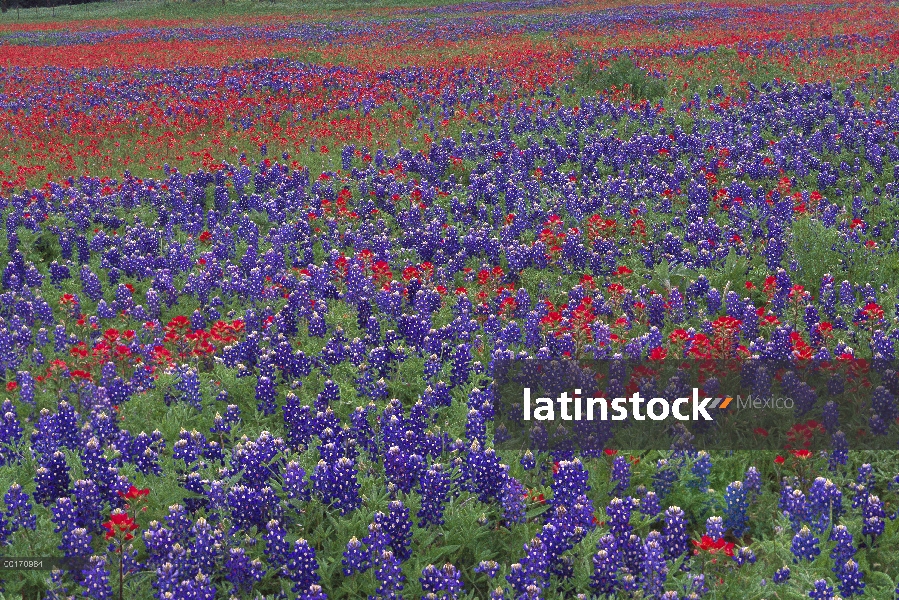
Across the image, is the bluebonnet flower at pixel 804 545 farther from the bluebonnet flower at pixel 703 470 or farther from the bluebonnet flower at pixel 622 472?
the bluebonnet flower at pixel 622 472

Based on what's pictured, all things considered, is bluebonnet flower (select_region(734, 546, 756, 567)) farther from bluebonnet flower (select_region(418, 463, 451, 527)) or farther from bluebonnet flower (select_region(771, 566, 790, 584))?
bluebonnet flower (select_region(418, 463, 451, 527))

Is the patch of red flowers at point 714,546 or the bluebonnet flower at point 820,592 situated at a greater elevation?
the patch of red flowers at point 714,546

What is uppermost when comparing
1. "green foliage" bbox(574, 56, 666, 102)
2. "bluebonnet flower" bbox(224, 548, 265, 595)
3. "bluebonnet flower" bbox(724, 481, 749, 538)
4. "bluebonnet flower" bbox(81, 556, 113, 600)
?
"green foliage" bbox(574, 56, 666, 102)

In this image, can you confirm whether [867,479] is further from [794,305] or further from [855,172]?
[855,172]

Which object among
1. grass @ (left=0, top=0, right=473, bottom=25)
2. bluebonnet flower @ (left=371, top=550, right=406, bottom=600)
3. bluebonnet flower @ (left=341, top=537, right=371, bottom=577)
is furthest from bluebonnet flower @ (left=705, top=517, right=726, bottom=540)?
grass @ (left=0, top=0, right=473, bottom=25)

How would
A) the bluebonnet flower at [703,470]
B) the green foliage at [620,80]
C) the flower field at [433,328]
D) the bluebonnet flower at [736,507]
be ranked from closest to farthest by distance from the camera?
1. the flower field at [433,328]
2. the bluebonnet flower at [736,507]
3. the bluebonnet flower at [703,470]
4. the green foliage at [620,80]

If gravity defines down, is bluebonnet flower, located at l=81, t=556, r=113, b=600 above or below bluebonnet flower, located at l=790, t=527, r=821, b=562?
above

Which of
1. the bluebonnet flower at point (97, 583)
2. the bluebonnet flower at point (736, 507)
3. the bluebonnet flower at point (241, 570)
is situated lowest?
the bluebonnet flower at point (736, 507)

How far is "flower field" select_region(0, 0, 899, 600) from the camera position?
463 cm

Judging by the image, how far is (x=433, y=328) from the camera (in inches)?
309

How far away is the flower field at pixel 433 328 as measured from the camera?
4.63 metres

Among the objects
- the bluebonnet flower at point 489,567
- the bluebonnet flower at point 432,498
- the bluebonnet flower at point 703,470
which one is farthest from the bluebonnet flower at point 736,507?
the bluebonnet flower at point 432,498

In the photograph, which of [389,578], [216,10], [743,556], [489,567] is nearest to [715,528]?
[743,556]

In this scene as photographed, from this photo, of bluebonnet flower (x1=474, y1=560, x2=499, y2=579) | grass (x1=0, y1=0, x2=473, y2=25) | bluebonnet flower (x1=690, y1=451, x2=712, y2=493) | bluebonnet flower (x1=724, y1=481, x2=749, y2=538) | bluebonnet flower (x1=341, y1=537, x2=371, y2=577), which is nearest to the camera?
bluebonnet flower (x1=474, y1=560, x2=499, y2=579)
